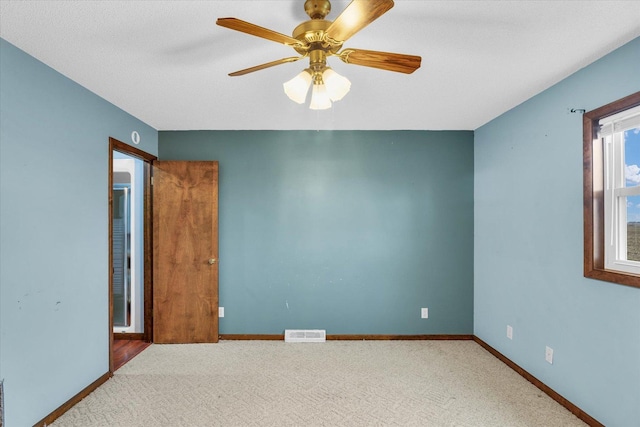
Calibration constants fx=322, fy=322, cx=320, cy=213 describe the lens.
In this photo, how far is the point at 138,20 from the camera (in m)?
1.71

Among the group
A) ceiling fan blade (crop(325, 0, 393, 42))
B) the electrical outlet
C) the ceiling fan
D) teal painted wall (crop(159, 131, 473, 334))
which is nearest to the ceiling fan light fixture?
the ceiling fan

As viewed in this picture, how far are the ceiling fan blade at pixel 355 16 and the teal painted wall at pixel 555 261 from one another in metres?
1.76

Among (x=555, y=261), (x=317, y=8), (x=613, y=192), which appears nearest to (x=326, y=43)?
(x=317, y=8)

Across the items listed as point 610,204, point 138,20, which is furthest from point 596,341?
point 138,20

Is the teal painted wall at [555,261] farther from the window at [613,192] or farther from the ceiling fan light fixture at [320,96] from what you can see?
the ceiling fan light fixture at [320,96]

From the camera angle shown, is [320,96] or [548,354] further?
[548,354]

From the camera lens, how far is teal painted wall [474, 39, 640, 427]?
6.55ft

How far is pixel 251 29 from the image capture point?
1364 mm

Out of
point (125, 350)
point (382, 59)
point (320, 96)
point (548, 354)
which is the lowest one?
point (125, 350)

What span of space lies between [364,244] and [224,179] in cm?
183

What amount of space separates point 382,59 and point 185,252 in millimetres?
2996

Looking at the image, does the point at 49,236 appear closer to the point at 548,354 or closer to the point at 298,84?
the point at 298,84

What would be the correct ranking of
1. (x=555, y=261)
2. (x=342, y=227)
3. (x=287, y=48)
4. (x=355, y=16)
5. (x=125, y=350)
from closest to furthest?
(x=355, y=16)
(x=287, y=48)
(x=555, y=261)
(x=125, y=350)
(x=342, y=227)

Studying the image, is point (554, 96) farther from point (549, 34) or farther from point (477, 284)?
point (477, 284)
